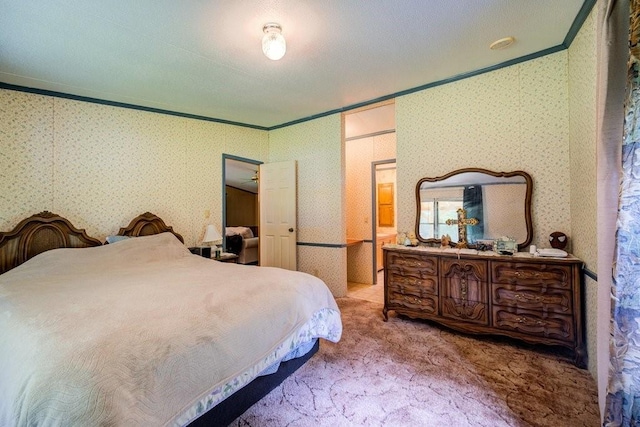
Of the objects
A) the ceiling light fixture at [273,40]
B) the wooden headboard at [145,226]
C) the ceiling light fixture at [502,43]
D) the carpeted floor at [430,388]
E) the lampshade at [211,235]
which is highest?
the ceiling light fixture at [502,43]

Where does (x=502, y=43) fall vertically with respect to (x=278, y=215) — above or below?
above

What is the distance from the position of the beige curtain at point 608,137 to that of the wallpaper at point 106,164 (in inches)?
165

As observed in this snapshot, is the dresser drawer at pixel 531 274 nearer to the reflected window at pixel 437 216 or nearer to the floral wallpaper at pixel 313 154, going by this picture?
the floral wallpaper at pixel 313 154

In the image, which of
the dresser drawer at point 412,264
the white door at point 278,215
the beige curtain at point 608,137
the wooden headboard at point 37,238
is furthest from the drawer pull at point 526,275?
the wooden headboard at point 37,238

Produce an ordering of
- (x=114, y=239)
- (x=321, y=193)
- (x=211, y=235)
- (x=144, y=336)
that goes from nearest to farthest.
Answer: (x=144, y=336) < (x=114, y=239) < (x=211, y=235) < (x=321, y=193)

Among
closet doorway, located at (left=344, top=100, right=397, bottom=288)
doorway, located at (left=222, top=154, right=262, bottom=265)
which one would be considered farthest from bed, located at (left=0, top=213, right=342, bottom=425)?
closet doorway, located at (left=344, top=100, right=397, bottom=288)

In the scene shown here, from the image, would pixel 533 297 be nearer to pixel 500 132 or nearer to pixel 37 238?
pixel 500 132

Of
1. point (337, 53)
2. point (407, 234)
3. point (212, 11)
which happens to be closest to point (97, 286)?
point (212, 11)

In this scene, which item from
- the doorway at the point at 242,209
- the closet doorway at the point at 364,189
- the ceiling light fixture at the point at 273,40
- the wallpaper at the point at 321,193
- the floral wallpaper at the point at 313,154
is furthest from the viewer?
the doorway at the point at 242,209

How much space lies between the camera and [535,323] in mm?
2361

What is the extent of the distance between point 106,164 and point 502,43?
4.37 meters

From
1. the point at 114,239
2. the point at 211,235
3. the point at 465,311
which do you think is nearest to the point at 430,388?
the point at 465,311

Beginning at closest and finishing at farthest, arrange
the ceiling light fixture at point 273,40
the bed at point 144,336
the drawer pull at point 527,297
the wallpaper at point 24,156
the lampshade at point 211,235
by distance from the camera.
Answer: the bed at point 144,336 < the ceiling light fixture at point 273,40 < the drawer pull at point 527,297 < the wallpaper at point 24,156 < the lampshade at point 211,235

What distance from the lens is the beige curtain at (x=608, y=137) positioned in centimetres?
126
